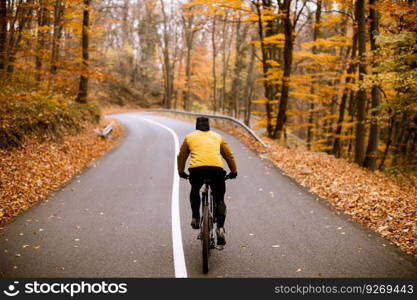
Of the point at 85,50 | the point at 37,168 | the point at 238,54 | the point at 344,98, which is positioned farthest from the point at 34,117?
the point at 238,54

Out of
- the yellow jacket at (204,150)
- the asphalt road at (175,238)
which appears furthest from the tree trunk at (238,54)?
the yellow jacket at (204,150)

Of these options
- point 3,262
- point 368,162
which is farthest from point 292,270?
point 368,162

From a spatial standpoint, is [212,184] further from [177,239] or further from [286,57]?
[286,57]

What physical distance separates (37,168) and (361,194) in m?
9.50

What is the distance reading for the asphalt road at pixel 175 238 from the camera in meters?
5.11

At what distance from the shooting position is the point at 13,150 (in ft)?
37.6

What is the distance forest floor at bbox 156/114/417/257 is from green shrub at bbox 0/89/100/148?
890 centimetres

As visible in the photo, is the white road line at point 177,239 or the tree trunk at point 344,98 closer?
the white road line at point 177,239

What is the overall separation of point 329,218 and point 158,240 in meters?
3.68

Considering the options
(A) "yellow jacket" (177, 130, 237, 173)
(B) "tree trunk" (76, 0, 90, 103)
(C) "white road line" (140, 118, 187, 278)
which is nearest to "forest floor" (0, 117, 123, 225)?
(C) "white road line" (140, 118, 187, 278)

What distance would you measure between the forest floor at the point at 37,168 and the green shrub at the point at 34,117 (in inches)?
14.5

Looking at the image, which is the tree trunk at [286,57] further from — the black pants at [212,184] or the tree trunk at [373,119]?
the black pants at [212,184]

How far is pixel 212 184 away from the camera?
5344 mm

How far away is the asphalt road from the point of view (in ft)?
16.8
